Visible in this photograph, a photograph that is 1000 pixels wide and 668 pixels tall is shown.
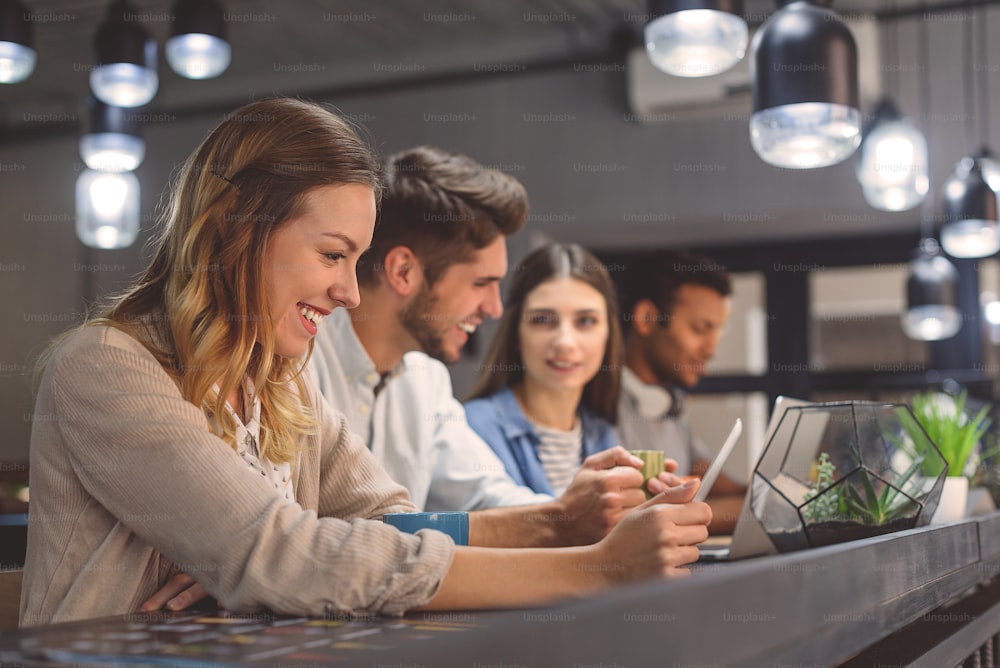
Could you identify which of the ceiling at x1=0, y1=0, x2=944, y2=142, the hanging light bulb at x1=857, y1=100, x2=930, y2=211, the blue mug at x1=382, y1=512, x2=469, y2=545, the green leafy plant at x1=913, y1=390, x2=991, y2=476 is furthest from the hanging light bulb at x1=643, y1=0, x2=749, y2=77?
the ceiling at x1=0, y1=0, x2=944, y2=142

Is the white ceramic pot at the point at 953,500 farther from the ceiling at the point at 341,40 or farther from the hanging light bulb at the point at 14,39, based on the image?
the ceiling at the point at 341,40

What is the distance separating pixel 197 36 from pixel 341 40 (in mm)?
2828

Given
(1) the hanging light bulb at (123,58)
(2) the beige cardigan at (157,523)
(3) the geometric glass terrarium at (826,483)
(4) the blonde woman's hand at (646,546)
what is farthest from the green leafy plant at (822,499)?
(1) the hanging light bulb at (123,58)

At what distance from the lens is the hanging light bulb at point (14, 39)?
310cm

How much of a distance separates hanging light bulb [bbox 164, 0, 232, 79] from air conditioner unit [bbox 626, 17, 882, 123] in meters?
2.72

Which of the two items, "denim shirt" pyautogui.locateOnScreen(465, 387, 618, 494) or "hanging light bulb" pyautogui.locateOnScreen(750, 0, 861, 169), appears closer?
"hanging light bulb" pyautogui.locateOnScreen(750, 0, 861, 169)

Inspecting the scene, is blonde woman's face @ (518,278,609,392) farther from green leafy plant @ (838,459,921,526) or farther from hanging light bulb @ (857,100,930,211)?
hanging light bulb @ (857,100,930,211)

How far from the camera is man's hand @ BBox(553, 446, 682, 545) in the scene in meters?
1.54

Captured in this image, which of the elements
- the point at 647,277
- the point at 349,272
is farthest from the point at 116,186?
the point at 349,272

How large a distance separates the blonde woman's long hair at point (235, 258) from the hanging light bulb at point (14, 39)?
2041 mm

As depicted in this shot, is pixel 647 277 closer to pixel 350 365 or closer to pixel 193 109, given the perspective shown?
pixel 350 365

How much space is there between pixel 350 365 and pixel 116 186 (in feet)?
8.23

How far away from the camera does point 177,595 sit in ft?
3.63

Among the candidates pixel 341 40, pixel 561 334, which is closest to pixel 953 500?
pixel 561 334
